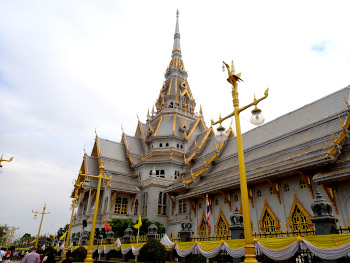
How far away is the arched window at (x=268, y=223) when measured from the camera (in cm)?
1791

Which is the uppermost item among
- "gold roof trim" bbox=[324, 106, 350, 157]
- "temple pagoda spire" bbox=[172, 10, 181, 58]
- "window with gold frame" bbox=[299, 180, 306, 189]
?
"temple pagoda spire" bbox=[172, 10, 181, 58]

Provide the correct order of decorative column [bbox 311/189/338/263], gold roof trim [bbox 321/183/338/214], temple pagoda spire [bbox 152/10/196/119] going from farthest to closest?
1. temple pagoda spire [bbox 152/10/196/119]
2. gold roof trim [bbox 321/183/338/214]
3. decorative column [bbox 311/189/338/263]

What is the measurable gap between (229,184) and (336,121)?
28.6ft

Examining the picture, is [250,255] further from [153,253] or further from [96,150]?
[96,150]

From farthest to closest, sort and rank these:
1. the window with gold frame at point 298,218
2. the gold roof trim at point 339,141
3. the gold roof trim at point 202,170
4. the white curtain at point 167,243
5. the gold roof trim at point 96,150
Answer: the gold roof trim at point 96,150 < the gold roof trim at point 202,170 < the window with gold frame at point 298,218 < the gold roof trim at point 339,141 < the white curtain at point 167,243

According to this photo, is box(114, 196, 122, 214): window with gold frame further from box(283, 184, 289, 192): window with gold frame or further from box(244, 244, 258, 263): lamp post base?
box(244, 244, 258, 263): lamp post base

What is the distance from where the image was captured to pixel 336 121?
728 inches

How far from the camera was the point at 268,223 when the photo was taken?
18359mm

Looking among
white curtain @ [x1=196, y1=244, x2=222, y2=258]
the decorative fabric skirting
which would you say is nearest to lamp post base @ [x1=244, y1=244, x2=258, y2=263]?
the decorative fabric skirting

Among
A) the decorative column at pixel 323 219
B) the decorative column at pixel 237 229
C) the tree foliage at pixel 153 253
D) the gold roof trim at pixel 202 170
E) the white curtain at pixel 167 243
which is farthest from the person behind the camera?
the gold roof trim at pixel 202 170

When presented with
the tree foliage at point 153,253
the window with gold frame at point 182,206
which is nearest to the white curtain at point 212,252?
the tree foliage at point 153,253

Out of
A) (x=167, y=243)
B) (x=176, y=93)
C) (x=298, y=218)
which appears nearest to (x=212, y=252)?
(x=167, y=243)

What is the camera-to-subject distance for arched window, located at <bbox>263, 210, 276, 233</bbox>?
17906 millimetres

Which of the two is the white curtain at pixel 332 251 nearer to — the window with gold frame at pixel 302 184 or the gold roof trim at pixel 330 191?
the gold roof trim at pixel 330 191
